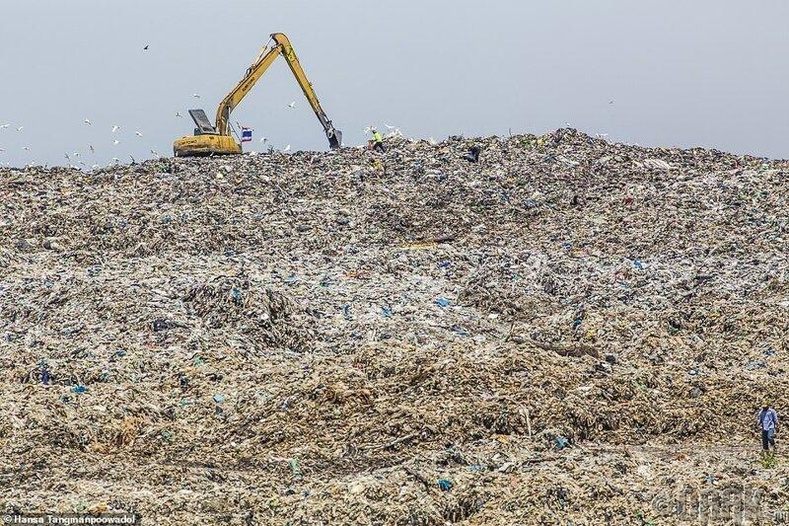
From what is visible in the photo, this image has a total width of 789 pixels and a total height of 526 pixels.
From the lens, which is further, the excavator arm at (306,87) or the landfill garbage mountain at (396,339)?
the excavator arm at (306,87)

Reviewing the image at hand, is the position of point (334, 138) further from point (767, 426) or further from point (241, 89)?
point (767, 426)

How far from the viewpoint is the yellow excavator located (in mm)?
20766

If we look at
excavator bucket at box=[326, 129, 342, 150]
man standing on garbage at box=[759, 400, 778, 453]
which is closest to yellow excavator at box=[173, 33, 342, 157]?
excavator bucket at box=[326, 129, 342, 150]

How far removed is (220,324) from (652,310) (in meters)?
4.99

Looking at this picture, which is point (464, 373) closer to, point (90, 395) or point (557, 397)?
point (557, 397)

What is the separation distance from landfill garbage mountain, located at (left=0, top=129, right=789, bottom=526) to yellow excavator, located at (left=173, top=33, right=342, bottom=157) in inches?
43.4

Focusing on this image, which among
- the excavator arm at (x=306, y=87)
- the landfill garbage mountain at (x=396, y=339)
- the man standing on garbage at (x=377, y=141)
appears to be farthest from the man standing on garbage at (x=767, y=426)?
the excavator arm at (x=306, y=87)

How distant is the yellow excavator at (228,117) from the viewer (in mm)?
20766

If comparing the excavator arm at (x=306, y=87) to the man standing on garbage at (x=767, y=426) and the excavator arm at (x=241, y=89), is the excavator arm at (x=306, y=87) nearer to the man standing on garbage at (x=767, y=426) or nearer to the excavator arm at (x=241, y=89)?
the excavator arm at (x=241, y=89)

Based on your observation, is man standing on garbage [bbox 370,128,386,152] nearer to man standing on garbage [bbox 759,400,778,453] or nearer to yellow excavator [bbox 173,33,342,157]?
yellow excavator [bbox 173,33,342,157]

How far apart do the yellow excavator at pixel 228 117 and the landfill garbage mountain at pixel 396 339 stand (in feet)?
3.62

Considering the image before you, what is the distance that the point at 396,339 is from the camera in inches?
439

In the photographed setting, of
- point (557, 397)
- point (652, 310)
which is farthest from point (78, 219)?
point (557, 397)

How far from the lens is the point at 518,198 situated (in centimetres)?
1834
